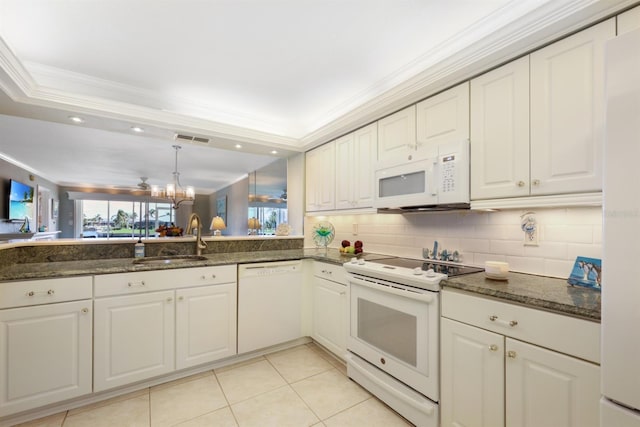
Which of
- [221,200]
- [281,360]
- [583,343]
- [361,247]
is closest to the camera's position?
[583,343]

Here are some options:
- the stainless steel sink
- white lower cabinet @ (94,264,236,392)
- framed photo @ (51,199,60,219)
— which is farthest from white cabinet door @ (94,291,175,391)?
framed photo @ (51,199,60,219)

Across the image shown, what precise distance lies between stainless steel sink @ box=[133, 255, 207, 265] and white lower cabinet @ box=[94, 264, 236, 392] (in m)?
0.31

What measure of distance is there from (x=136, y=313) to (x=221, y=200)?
7434mm

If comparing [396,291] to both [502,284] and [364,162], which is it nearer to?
[502,284]

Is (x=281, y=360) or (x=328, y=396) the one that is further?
(x=281, y=360)

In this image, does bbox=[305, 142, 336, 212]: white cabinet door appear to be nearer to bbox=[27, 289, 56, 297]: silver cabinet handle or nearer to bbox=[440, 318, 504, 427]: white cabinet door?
bbox=[440, 318, 504, 427]: white cabinet door

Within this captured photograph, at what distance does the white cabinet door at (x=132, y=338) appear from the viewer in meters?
1.95

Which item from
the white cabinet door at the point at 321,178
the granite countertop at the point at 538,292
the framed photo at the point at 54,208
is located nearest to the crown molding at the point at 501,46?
the white cabinet door at the point at 321,178

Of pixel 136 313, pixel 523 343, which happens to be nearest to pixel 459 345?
pixel 523 343

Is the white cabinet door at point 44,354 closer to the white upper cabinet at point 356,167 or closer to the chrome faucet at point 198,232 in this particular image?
the chrome faucet at point 198,232

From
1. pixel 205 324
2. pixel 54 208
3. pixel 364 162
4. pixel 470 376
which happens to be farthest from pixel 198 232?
pixel 54 208

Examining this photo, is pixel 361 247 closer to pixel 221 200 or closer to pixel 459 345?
pixel 459 345

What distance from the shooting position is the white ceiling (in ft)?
5.33

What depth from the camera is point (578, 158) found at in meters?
1.34
